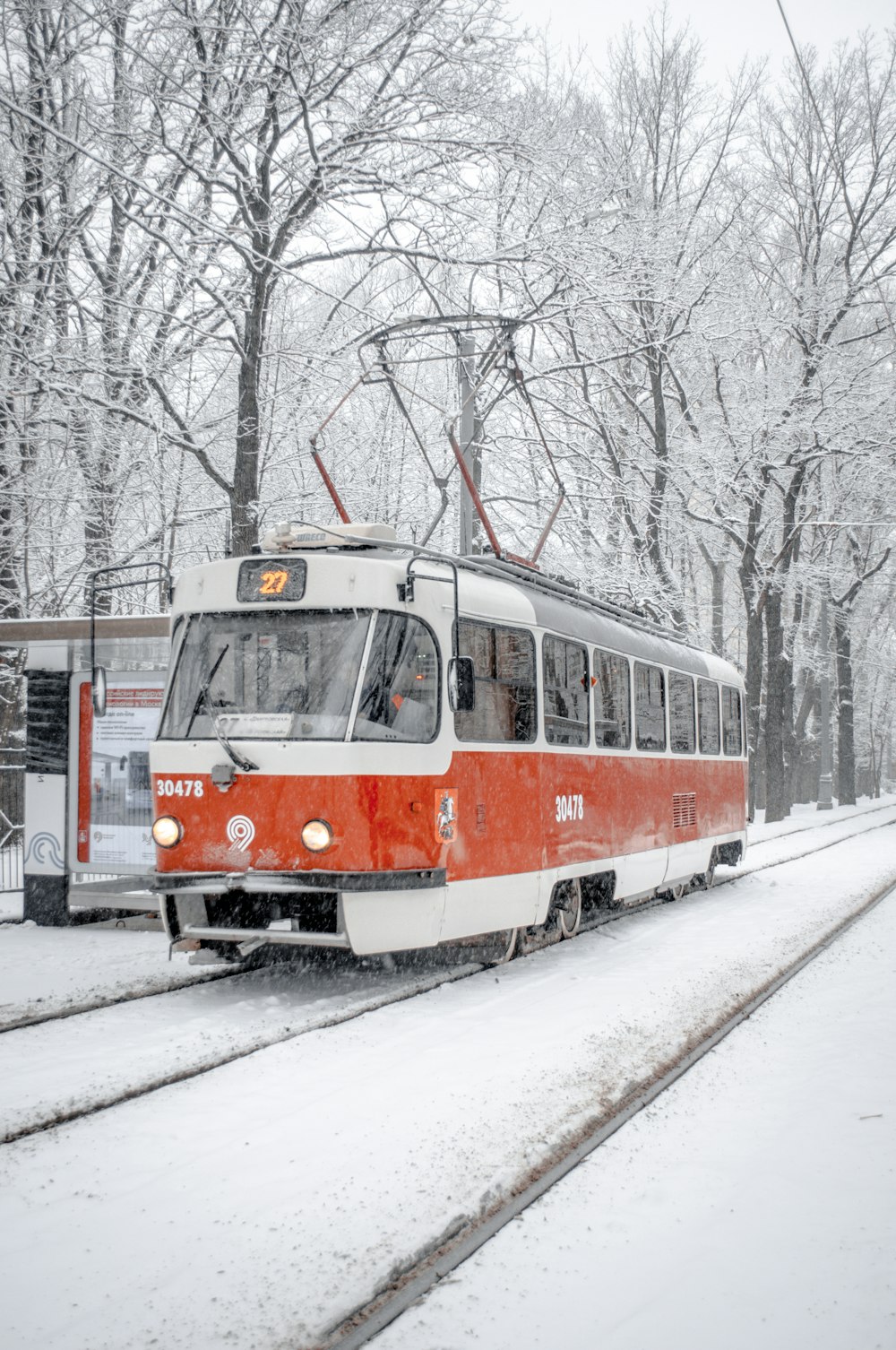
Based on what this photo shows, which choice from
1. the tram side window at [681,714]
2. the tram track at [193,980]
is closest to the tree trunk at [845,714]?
the tram track at [193,980]

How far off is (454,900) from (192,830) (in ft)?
5.55

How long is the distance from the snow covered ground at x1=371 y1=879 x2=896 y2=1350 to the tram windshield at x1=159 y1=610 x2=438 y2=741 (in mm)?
2799

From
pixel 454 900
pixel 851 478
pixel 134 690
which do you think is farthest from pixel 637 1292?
pixel 851 478

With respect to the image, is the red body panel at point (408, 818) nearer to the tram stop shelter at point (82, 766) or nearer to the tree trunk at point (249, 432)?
the tram stop shelter at point (82, 766)

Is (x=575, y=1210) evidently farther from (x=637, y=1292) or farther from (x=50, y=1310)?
(x=50, y=1310)

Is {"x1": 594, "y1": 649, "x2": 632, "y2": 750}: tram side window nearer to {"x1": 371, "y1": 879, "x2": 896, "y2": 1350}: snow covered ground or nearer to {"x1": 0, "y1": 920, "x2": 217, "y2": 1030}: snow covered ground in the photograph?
{"x1": 0, "y1": 920, "x2": 217, "y2": 1030}: snow covered ground

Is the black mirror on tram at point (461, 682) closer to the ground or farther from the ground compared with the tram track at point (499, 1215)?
farther from the ground

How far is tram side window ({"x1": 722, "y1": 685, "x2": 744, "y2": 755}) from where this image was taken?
51.2 feet

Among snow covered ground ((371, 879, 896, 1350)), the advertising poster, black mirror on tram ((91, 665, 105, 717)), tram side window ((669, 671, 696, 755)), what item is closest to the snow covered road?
black mirror on tram ((91, 665, 105, 717))

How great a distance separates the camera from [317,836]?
24.5ft

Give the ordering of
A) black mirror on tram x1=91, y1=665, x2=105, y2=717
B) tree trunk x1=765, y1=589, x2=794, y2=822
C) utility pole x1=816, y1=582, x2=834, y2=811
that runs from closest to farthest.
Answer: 1. black mirror on tram x1=91, y1=665, x2=105, y2=717
2. tree trunk x1=765, y1=589, x2=794, y2=822
3. utility pole x1=816, y1=582, x2=834, y2=811

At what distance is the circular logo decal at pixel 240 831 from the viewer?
7668mm

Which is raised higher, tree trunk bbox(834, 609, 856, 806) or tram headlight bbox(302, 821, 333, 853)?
tree trunk bbox(834, 609, 856, 806)

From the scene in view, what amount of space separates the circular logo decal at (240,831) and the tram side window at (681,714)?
6.19 m
